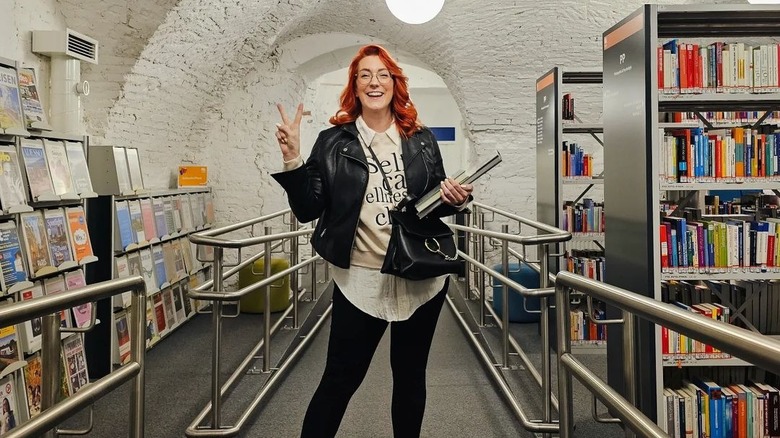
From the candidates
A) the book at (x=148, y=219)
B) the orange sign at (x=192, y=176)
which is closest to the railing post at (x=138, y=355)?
the book at (x=148, y=219)

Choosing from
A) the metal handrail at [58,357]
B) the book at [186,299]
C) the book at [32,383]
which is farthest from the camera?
the book at [186,299]

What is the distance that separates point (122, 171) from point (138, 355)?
237cm

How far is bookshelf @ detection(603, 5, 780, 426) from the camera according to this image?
222cm

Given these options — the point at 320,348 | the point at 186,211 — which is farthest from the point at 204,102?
the point at 320,348

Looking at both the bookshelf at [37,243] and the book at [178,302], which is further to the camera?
the book at [178,302]

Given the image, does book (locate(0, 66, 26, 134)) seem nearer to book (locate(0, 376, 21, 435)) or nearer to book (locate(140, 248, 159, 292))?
book (locate(0, 376, 21, 435))

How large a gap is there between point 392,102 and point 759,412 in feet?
6.72

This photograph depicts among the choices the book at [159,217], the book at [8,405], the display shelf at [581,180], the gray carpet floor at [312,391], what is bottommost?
the gray carpet floor at [312,391]

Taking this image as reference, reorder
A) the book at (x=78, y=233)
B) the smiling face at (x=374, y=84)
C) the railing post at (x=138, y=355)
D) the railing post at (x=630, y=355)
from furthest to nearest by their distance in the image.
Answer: the book at (x=78, y=233) → the smiling face at (x=374, y=84) → the railing post at (x=138, y=355) → the railing post at (x=630, y=355)

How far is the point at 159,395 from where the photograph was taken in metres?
2.98

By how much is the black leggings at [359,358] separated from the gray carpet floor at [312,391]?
984 millimetres

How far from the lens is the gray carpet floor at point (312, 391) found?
254 centimetres

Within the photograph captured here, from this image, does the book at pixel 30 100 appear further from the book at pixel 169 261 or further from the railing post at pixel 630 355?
the railing post at pixel 630 355

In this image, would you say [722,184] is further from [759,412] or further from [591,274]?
[591,274]
